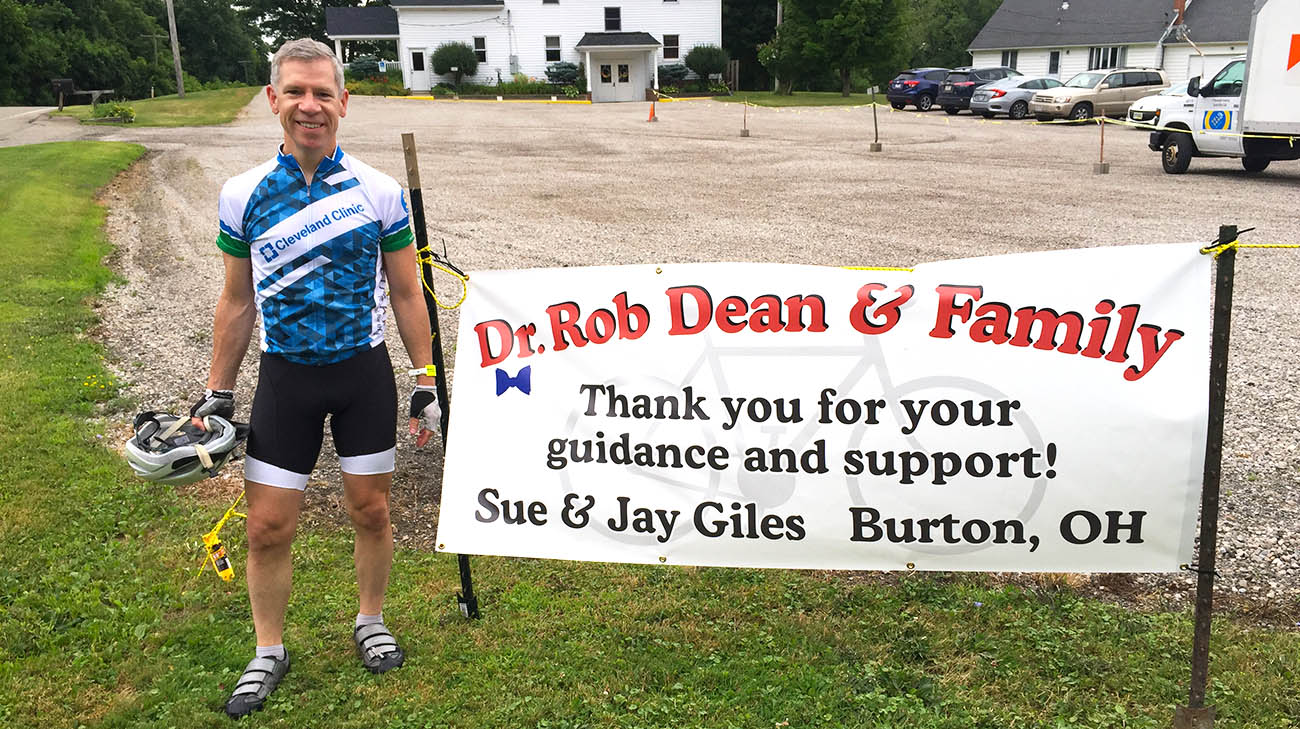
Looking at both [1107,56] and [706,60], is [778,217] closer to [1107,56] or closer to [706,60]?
[1107,56]

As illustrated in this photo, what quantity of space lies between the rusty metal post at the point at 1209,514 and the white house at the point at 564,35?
53856 millimetres

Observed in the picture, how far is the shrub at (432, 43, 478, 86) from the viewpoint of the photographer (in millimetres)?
53750

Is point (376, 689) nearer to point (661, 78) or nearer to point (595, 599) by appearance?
point (595, 599)

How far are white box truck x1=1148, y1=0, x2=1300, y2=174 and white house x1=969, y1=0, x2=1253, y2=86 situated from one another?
24.3 meters

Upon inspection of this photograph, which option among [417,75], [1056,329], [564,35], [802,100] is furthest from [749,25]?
[1056,329]

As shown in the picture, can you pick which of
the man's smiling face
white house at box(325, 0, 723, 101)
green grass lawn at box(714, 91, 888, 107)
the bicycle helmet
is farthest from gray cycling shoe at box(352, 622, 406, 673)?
white house at box(325, 0, 723, 101)

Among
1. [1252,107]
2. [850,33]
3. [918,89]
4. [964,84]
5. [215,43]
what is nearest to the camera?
[1252,107]

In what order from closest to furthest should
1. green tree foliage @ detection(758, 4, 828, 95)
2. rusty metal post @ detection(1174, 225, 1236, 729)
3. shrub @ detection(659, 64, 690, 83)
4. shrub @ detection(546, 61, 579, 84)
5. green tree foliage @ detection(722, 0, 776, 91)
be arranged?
rusty metal post @ detection(1174, 225, 1236, 729) → green tree foliage @ detection(758, 4, 828, 95) → shrub @ detection(546, 61, 579, 84) → shrub @ detection(659, 64, 690, 83) → green tree foliage @ detection(722, 0, 776, 91)

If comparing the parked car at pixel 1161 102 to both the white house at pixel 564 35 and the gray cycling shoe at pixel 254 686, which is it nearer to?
the gray cycling shoe at pixel 254 686

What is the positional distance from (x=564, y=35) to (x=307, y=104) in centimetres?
5753

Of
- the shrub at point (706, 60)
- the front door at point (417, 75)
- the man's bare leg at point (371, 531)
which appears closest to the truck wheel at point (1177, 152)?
the man's bare leg at point (371, 531)

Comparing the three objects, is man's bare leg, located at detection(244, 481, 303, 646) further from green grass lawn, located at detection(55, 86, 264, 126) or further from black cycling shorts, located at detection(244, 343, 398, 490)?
green grass lawn, located at detection(55, 86, 264, 126)

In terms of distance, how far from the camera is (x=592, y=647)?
147 inches

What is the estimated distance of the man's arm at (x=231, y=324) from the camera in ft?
10.5
